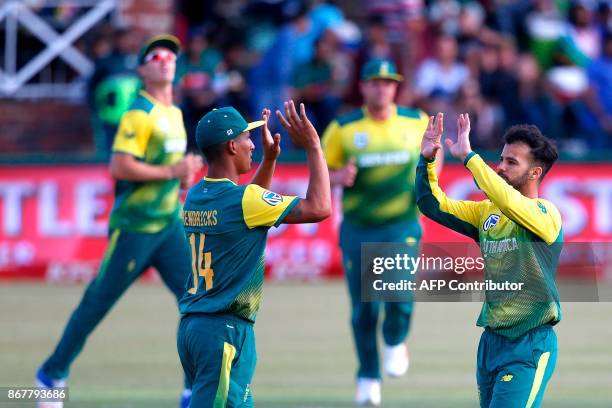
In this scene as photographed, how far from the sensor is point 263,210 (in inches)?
251

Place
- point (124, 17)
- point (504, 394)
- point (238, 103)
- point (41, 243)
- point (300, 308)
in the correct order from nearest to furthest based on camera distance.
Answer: point (504, 394), point (300, 308), point (41, 243), point (238, 103), point (124, 17)

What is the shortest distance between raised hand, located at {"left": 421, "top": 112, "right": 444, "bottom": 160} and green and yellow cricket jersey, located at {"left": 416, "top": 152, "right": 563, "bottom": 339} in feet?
1.09

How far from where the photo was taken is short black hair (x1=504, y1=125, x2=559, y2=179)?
A: 21.3 ft

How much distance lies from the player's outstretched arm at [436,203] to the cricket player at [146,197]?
110 inches

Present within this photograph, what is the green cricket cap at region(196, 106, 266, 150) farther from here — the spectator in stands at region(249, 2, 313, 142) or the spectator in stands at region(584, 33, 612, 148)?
the spectator in stands at region(584, 33, 612, 148)

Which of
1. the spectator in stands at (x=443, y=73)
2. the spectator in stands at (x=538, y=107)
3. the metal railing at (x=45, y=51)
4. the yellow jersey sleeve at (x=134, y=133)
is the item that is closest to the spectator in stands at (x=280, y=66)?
the spectator in stands at (x=443, y=73)

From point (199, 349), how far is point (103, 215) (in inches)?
405

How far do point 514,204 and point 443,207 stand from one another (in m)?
0.62

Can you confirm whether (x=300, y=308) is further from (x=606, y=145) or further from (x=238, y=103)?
(x=606, y=145)

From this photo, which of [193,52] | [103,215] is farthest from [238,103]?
[103,215]

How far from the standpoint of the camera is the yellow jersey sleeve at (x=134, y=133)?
925 centimetres

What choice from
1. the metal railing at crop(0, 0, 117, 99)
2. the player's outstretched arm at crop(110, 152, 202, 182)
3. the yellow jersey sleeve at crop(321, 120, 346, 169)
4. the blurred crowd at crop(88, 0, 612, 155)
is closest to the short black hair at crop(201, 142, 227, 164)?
the player's outstretched arm at crop(110, 152, 202, 182)

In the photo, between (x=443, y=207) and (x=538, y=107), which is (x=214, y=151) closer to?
(x=443, y=207)

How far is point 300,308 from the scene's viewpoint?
14.1m
